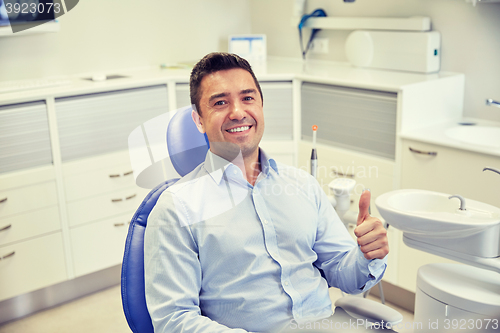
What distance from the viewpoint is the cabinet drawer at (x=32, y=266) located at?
2.42 meters

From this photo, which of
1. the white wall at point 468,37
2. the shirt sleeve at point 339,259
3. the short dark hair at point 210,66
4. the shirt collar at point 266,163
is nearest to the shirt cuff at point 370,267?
the shirt sleeve at point 339,259

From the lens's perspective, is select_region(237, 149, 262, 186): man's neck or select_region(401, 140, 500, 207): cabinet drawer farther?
select_region(401, 140, 500, 207): cabinet drawer

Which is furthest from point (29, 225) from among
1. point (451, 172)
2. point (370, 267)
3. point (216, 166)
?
point (451, 172)

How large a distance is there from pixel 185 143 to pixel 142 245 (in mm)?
325

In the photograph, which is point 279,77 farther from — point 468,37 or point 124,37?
point 124,37

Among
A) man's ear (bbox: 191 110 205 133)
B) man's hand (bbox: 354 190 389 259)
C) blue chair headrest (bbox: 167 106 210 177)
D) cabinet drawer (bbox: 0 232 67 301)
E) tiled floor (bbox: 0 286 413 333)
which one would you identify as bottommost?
tiled floor (bbox: 0 286 413 333)

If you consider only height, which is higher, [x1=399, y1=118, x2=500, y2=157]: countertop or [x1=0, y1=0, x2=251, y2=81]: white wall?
[x1=0, y1=0, x2=251, y2=81]: white wall

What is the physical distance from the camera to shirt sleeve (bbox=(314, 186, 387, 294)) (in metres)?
1.33

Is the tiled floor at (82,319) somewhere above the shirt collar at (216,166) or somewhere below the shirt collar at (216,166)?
below

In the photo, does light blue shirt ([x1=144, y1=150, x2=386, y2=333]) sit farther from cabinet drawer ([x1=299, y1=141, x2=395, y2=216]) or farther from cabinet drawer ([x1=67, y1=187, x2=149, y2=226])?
cabinet drawer ([x1=67, y1=187, x2=149, y2=226])

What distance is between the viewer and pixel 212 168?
1379 millimetres

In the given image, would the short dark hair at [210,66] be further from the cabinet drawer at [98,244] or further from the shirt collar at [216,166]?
the cabinet drawer at [98,244]

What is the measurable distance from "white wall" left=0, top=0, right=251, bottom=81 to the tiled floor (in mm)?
1304

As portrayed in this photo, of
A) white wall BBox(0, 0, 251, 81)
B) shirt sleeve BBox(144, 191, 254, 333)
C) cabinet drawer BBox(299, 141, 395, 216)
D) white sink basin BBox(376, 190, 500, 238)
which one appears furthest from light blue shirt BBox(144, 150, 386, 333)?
white wall BBox(0, 0, 251, 81)
